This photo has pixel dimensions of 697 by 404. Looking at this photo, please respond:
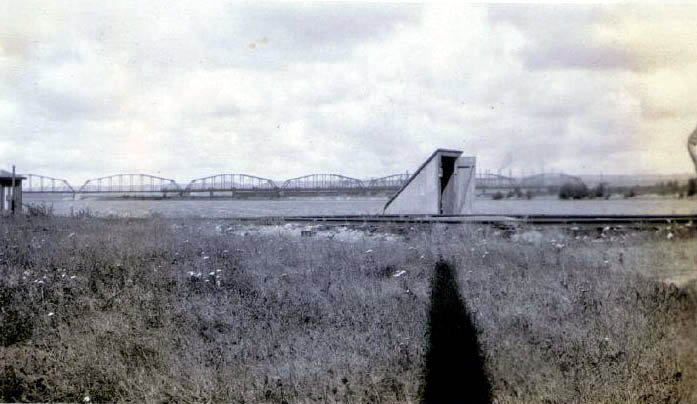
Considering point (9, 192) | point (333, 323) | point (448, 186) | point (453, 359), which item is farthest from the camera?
point (9, 192)

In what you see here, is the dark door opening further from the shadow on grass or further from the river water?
the shadow on grass

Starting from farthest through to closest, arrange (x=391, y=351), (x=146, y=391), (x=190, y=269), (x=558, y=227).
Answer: (x=558, y=227) → (x=190, y=269) → (x=391, y=351) → (x=146, y=391)

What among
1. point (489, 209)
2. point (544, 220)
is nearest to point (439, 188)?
point (544, 220)

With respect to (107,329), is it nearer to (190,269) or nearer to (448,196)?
(190,269)

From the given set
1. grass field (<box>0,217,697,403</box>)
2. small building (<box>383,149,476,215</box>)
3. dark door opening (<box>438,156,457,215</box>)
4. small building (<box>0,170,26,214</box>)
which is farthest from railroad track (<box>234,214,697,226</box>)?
small building (<box>0,170,26,214</box>)

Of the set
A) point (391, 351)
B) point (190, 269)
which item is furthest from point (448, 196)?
point (391, 351)

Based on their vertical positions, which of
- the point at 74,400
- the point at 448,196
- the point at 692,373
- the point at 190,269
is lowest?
the point at 74,400

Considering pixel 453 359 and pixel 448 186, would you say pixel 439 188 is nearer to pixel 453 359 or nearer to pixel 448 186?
pixel 448 186
